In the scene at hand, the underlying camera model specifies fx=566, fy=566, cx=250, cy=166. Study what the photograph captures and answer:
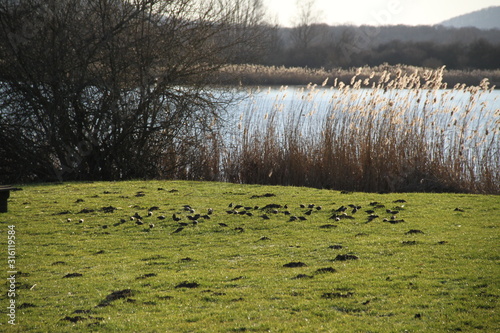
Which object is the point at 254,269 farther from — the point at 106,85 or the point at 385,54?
the point at 385,54

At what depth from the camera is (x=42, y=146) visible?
12.2 meters

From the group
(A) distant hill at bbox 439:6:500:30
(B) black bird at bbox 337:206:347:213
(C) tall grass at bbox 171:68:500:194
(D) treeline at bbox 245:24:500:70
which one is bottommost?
(B) black bird at bbox 337:206:347:213

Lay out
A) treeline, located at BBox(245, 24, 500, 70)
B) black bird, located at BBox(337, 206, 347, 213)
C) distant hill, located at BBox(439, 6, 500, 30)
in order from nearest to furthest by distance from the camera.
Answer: black bird, located at BBox(337, 206, 347, 213) → treeline, located at BBox(245, 24, 500, 70) → distant hill, located at BBox(439, 6, 500, 30)

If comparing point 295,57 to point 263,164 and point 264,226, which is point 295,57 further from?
point 264,226

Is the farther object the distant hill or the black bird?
the distant hill

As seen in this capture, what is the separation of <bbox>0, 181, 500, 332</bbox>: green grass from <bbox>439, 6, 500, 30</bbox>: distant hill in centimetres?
4300

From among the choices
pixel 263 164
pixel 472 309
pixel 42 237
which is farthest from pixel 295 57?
pixel 472 309

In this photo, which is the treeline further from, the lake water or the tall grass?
the tall grass

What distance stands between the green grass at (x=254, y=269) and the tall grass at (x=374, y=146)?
9.60 feet

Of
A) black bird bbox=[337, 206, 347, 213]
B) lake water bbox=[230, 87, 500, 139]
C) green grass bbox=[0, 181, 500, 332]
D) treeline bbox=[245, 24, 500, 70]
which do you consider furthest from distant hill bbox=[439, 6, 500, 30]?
green grass bbox=[0, 181, 500, 332]

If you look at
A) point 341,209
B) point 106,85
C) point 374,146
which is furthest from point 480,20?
point 341,209

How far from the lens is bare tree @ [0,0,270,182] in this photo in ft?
39.2

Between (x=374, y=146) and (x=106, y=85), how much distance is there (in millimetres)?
5958

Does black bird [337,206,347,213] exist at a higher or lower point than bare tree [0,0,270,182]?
lower
